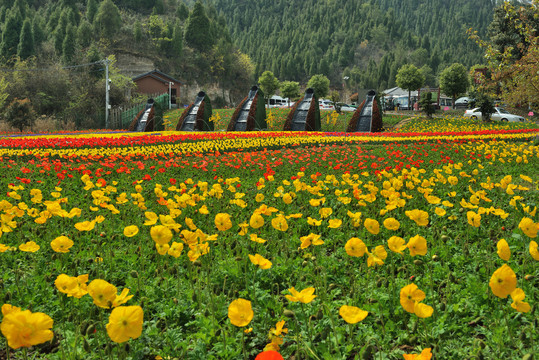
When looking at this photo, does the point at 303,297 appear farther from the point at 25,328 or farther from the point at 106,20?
the point at 106,20

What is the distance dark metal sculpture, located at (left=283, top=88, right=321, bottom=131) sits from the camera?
23797 mm

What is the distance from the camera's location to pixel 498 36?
3709 centimetres

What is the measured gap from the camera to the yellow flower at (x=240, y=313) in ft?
5.00

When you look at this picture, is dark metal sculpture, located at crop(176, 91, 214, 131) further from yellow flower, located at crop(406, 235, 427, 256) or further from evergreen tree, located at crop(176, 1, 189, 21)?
evergreen tree, located at crop(176, 1, 189, 21)

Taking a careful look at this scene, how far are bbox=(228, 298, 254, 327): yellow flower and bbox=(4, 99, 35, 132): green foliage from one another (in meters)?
35.8

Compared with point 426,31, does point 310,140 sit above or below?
below

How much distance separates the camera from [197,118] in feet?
83.1

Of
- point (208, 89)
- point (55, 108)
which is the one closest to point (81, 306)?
point (55, 108)

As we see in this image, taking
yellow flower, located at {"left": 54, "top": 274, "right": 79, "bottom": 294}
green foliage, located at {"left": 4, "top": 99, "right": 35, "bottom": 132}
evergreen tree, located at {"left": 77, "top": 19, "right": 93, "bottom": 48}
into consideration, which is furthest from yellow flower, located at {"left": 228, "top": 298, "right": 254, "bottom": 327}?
evergreen tree, located at {"left": 77, "top": 19, "right": 93, "bottom": 48}

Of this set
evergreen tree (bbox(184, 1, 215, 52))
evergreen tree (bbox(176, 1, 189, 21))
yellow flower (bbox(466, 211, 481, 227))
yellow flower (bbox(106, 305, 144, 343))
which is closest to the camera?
yellow flower (bbox(106, 305, 144, 343))

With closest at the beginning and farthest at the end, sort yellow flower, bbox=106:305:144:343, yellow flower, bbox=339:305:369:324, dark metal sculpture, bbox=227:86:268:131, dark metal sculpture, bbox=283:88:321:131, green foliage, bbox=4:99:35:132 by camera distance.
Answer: yellow flower, bbox=106:305:144:343, yellow flower, bbox=339:305:369:324, dark metal sculpture, bbox=227:86:268:131, dark metal sculpture, bbox=283:88:321:131, green foliage, bbox=4:99:35:132

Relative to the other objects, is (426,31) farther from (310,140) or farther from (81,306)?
(81,306)

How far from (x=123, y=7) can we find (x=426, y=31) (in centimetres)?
14211

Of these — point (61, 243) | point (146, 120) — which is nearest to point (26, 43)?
point (146, 120)
